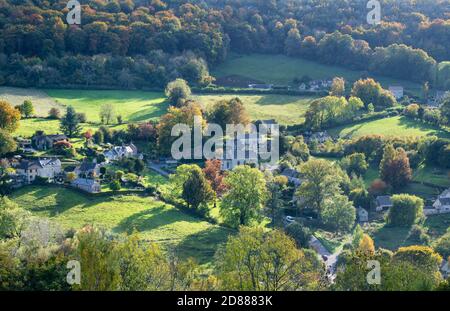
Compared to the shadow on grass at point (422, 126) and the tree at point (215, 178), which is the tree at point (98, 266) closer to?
the tree at point (215, 178)

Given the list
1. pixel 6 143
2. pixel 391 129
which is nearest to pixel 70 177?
pixel 6 143

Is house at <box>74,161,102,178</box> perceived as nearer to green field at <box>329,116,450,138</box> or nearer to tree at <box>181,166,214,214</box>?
tree at <box>181,166,214,214</box>

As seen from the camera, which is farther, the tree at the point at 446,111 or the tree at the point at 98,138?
the tree at the point at 446,111

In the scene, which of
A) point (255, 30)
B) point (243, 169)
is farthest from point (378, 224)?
point (255, 30)

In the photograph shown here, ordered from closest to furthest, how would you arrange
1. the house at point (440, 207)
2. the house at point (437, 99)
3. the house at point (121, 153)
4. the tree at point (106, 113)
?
1. the house at point (440, 207)
2. the house at point (121, 153)
3. the tree at point (106, 113)
4. the house at point (437, 99)

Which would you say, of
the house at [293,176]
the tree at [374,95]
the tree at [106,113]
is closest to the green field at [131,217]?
the house at [293,176]

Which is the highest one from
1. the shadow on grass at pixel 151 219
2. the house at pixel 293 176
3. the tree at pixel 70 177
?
the tree at pixel 70 177
